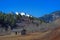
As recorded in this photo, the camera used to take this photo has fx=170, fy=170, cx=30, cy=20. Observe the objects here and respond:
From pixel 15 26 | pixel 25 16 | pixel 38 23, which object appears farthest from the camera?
pixel 25 16

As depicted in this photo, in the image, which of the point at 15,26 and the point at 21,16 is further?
the point at 21,16

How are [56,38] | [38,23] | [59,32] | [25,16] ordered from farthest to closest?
[25,16] < [38,23] < [59,32] < [56,38]

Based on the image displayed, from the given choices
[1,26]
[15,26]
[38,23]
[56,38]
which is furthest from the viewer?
[38,23]

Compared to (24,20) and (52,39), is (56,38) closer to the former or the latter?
(52,39)

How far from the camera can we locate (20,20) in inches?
2685

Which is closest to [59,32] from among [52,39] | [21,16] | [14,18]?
[52,39]

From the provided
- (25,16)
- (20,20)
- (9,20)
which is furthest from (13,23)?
(25,16)

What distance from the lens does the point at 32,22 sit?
70.1m

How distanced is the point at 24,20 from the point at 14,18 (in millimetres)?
5747

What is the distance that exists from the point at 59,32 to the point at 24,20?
37.1 metres

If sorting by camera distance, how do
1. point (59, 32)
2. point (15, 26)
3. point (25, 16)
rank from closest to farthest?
point (59, 32) → point (15, 26) → point (25, 16)

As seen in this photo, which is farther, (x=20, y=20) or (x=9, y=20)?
(x=20, y=20)

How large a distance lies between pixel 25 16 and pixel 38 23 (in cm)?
830

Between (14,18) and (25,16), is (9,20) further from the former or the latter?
(25,16)
